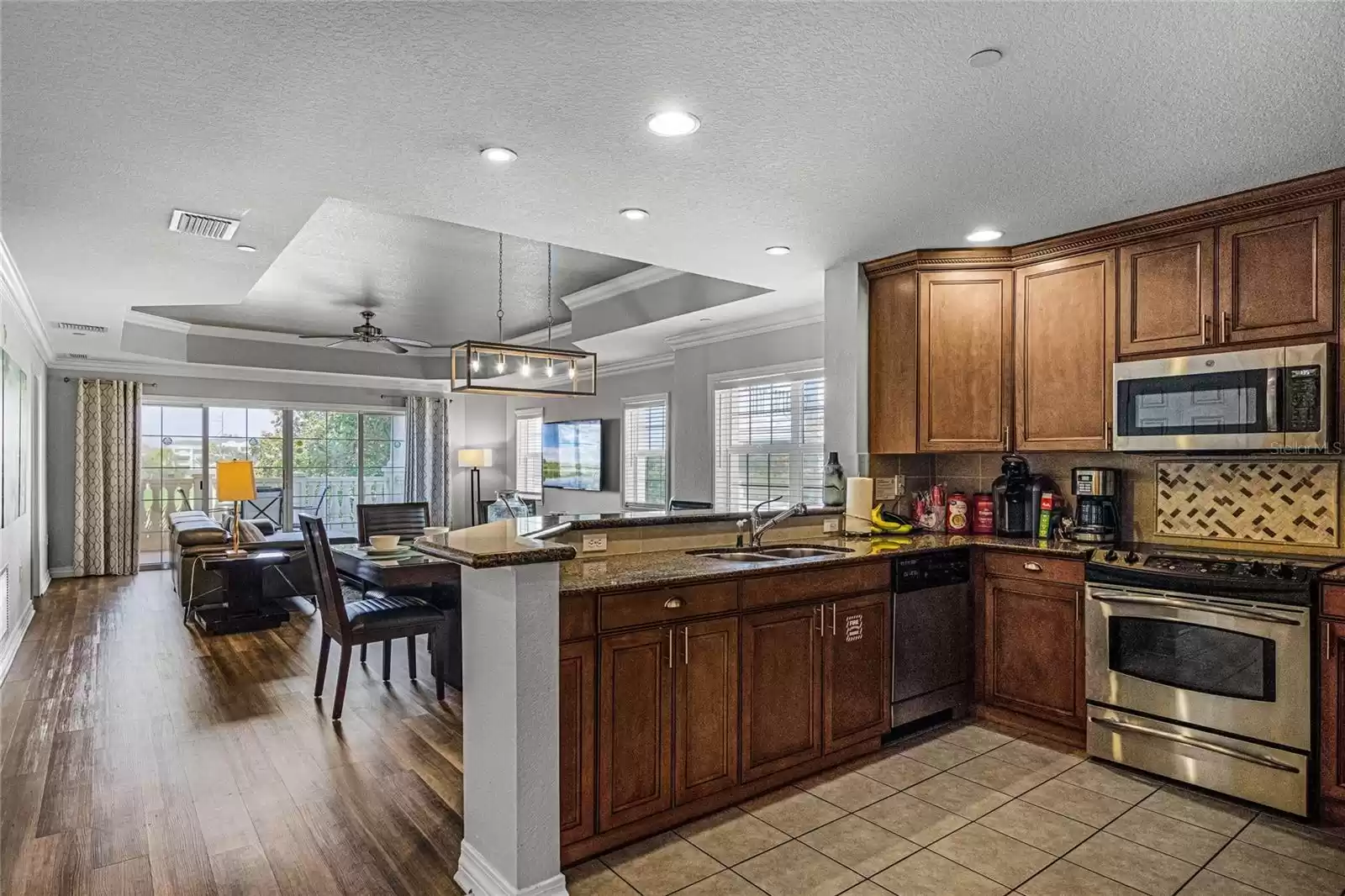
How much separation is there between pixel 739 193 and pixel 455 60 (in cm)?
134

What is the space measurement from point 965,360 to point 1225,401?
112 cm

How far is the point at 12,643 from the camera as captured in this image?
15.4 feet

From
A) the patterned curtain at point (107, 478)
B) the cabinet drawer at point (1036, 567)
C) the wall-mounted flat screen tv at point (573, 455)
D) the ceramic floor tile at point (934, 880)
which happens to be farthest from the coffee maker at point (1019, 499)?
the patterned curtain at point (107, 478)

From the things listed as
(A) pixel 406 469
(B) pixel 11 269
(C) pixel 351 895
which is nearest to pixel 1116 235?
(C) pixel 351 895

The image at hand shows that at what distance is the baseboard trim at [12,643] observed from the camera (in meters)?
4.30

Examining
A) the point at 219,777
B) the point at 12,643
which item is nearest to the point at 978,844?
the point at 219,777

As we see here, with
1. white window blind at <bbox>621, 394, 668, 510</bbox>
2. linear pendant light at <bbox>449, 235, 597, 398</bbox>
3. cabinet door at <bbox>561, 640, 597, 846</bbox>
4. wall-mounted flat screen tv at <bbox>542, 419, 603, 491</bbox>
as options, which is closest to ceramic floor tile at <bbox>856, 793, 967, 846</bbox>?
cabinet door at <bbox>561, 640, 597, 846</bbox>

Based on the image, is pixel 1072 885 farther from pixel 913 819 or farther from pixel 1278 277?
pixel 1278 277

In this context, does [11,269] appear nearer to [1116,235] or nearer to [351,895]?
[351,895]

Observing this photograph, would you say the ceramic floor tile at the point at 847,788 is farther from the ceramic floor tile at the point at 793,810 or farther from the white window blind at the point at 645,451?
the white window blind at the point at 645,451

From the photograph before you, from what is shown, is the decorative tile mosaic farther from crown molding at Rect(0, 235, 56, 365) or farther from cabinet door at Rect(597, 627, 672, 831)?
crown molding at Rect(0, 235, 56, 365)

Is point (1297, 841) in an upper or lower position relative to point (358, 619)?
lower

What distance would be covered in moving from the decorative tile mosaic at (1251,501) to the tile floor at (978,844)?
1198 mm

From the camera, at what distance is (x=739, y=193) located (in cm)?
302
